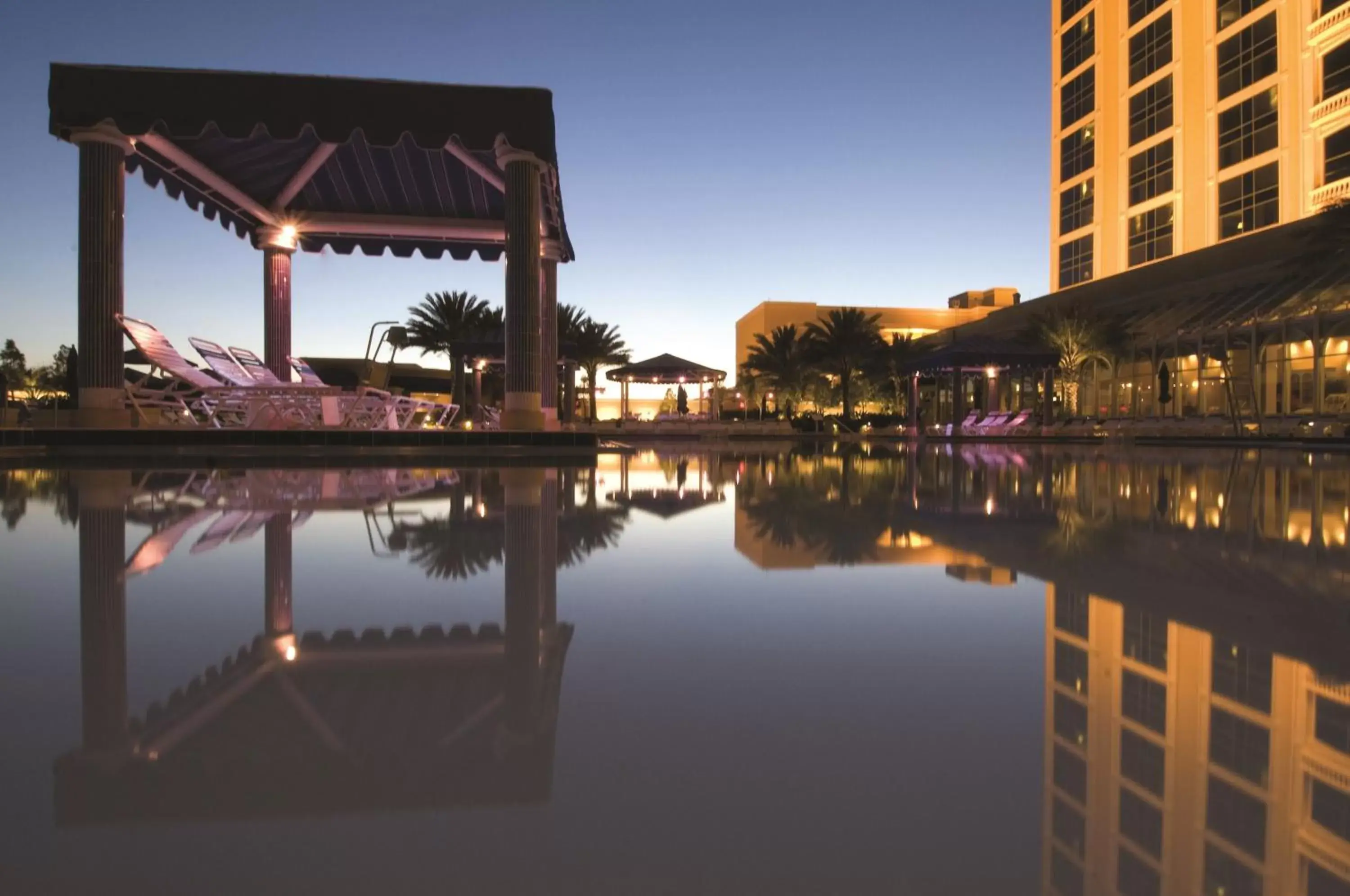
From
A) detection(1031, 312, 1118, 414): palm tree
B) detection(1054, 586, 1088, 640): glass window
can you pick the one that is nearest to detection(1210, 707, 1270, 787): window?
detection(1054, 586, 1088, 640): glass window

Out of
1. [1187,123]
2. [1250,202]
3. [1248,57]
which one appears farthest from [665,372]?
[1248,57]

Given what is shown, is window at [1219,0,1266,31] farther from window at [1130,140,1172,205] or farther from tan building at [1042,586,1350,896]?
tan building at [1042,586,1350,896]

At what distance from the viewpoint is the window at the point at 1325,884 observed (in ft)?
3.06

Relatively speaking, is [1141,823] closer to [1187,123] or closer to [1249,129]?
[1249,129]

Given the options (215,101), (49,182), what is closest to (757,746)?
(215,101)

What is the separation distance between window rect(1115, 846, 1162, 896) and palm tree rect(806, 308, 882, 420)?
3312 cm

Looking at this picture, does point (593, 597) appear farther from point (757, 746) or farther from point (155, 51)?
point (155, 51)

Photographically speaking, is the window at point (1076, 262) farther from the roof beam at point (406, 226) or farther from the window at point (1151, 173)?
the roof beam at point (406, 226)

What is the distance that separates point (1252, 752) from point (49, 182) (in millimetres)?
36507

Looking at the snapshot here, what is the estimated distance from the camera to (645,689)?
65.3 inches

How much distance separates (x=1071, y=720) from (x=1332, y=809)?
1.29ft

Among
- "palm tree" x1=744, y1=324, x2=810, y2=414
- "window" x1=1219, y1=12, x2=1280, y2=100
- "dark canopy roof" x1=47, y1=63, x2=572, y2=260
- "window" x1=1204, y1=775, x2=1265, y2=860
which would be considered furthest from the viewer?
"palm tree" x1=744, y1=324, x2=810, y2=414

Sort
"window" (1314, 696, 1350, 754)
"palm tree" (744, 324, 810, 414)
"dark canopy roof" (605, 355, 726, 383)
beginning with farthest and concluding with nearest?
"palm tree" (744, 324, 810, 414) < "dark canopy roof" (605, 355, 726, 383) < "window" (1314, 696, 1350, 754)

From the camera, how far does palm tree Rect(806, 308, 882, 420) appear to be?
1369 inches
